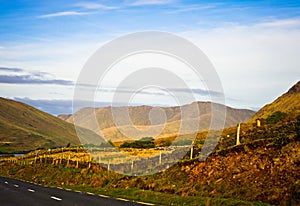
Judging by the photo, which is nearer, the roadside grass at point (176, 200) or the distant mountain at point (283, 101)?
the roadside grass at point (176, 200)

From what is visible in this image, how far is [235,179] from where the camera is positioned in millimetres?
26141

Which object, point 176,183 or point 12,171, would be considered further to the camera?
point 12,171

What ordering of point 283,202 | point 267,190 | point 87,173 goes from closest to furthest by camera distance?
point 283,202 < point 267,190 < point 87,173

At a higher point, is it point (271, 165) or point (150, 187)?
point (271, 165)

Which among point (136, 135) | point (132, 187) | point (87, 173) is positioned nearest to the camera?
point (132, 187)

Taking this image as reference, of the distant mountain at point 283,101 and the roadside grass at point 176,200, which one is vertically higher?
the distant mountain at point 283,101

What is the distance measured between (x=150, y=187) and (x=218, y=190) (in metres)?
6.77

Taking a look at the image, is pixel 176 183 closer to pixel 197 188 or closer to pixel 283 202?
pixel 197 188

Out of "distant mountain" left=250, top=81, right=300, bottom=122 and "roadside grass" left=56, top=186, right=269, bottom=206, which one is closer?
"roadside grass" left=56, top=186, right=269, bottom=206

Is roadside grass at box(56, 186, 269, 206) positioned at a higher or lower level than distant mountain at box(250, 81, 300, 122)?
lower

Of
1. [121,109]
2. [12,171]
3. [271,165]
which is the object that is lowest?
[12,171]

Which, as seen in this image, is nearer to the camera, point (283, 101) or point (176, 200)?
point (176, 200)

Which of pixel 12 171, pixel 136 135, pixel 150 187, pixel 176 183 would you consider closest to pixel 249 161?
pixel 176 183

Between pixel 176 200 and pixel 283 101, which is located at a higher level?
pixel 283 101
